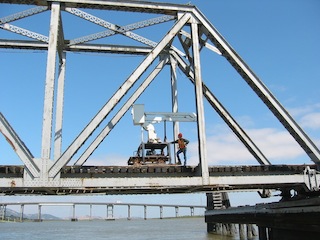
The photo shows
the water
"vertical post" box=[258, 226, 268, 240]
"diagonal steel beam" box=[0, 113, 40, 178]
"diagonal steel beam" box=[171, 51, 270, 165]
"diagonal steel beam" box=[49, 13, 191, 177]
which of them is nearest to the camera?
"diagonal steel beam" box=[0, 113, 40, 178]

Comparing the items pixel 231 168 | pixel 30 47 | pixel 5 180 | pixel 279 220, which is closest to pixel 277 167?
pixel 231 168

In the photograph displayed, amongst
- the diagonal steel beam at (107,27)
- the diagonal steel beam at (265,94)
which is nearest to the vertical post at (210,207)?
the diagonal steel beam at (107,27)

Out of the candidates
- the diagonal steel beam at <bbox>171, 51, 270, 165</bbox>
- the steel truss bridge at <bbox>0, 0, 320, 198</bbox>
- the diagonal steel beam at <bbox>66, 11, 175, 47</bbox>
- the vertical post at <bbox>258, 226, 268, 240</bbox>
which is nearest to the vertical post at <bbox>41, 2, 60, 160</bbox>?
the steel truss bridge at <bbox>0, 0, 320, 198</bbox>

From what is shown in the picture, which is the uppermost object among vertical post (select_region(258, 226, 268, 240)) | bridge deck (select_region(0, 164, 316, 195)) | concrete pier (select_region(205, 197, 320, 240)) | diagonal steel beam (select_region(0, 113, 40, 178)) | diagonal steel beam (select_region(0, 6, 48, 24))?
diagonal steel beam (select_region(0, 6, 48, 24))

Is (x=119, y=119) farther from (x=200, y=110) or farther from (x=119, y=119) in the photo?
(x=200, y=110)

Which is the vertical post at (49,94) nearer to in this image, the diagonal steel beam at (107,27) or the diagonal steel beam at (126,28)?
the diagonal steel beam at (107,27)

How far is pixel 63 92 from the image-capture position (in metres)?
16.1

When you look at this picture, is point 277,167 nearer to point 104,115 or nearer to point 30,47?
point 104,115

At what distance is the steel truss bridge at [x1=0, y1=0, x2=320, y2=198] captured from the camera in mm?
10773

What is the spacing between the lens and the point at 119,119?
1277cm

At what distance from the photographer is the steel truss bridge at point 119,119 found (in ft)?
35.3

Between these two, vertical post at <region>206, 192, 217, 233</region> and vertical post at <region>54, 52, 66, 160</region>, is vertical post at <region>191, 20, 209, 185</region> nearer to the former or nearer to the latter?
vertical post at <region>54, 52, 66, 160</region>

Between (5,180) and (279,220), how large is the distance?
10.9 meters

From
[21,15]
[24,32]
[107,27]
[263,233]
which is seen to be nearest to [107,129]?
[107,27]
